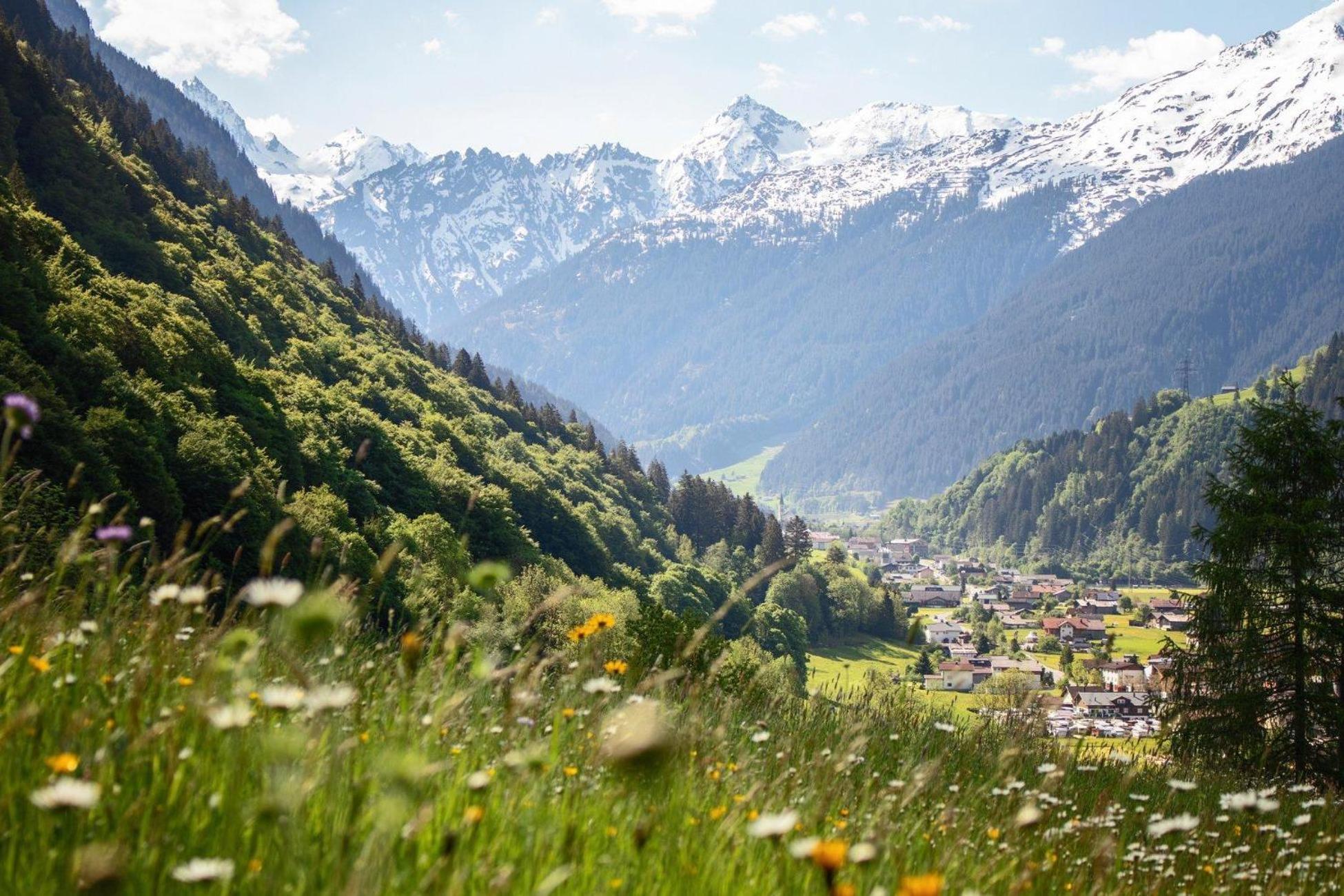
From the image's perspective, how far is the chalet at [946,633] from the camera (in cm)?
15575

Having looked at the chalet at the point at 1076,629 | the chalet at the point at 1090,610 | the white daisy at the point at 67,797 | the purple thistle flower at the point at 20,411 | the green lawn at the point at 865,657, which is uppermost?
the purple thistle flower at the point at 20,411

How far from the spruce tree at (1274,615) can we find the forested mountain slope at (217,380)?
19089 millimetres

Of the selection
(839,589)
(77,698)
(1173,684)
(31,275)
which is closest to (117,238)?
(31,275)

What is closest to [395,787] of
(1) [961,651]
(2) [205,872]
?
(2) [205,872]

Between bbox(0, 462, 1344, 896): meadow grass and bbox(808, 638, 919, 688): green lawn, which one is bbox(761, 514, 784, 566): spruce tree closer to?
bbox(808, 638, 919, 688): green lawn

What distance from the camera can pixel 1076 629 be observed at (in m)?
158

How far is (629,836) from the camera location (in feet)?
11.0

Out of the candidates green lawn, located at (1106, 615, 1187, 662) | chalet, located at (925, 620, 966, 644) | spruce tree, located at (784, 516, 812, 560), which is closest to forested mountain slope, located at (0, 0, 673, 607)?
spruce tree, located at (784, 516, 812, 560)

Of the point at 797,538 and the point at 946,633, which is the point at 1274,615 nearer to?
the point at 797,538

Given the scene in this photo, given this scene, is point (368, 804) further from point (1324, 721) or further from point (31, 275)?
point (31, 275)

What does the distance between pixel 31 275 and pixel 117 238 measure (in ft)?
98.5

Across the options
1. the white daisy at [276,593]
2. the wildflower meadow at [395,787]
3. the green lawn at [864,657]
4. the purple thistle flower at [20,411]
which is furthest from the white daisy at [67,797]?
the green lawn at [864,657]

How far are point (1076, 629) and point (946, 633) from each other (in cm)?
2054

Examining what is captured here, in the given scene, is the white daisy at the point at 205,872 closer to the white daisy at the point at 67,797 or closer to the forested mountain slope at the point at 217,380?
the white daisy at the point at 67,797
